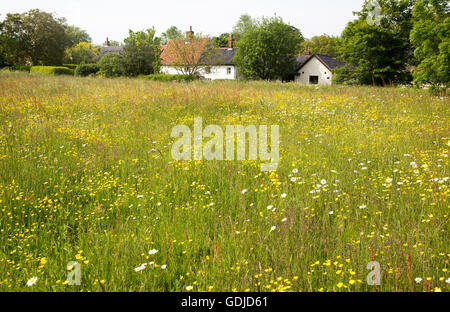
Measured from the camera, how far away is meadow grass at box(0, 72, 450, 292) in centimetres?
233

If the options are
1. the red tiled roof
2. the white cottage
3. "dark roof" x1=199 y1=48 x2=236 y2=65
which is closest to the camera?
the red tiled roof

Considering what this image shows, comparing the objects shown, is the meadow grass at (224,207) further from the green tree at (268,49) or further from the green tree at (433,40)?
the green tree at (268,49)

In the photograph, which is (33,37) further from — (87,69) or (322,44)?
(322,44)

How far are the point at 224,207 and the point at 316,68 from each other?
166 feet

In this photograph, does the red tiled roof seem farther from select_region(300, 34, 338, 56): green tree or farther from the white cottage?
select_region(300, 34, 338, 56): green tree

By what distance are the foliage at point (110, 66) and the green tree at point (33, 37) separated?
2317cm

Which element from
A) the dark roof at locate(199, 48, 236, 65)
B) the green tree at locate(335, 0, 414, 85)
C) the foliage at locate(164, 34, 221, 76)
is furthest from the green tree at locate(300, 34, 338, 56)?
the green tree at locate(335, 0, 414, 85)

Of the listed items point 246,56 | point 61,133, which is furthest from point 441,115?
point 246,56

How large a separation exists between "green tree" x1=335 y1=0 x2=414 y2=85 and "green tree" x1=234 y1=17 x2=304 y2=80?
17073 mm

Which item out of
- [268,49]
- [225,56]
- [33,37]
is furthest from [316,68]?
[33,37]

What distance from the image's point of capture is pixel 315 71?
49.7 m

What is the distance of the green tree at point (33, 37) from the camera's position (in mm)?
48031
